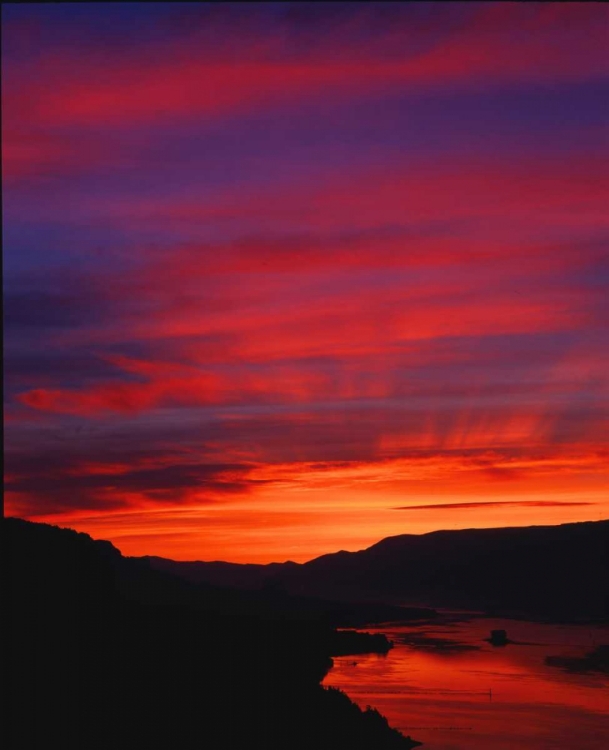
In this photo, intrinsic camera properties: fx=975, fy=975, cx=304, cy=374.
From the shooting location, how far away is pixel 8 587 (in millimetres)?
32719

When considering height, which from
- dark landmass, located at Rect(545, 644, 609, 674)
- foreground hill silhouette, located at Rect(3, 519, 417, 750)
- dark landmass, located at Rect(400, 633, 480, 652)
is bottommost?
dark landmass, located at Rect(545, 644, 609, 674)

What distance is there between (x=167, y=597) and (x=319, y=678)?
72695mm

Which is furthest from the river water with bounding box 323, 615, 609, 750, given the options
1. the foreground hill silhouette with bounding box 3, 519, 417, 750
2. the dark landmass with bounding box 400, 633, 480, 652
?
the foreground hill silhouette with bounding box 3, 519, 417, 750

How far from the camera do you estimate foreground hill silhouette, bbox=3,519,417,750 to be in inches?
1083

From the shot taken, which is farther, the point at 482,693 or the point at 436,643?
the point at 436,643

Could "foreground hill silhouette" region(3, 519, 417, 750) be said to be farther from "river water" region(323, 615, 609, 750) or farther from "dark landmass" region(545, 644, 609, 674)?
"dark landmass" region(545, 644, 609, 674)

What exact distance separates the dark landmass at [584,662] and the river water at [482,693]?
1.21 m

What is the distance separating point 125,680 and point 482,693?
32.7 meters

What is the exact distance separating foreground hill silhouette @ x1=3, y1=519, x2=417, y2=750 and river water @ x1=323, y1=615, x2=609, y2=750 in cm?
546

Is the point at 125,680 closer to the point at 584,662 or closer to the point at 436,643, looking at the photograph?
the point at 584,662

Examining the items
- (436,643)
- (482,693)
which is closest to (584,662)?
(436,643)

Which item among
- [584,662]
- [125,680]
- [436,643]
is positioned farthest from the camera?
[436,643]

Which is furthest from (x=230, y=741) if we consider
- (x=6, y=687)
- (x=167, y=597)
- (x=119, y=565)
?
(x=119, y=565)

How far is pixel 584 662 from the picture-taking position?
264 feet
